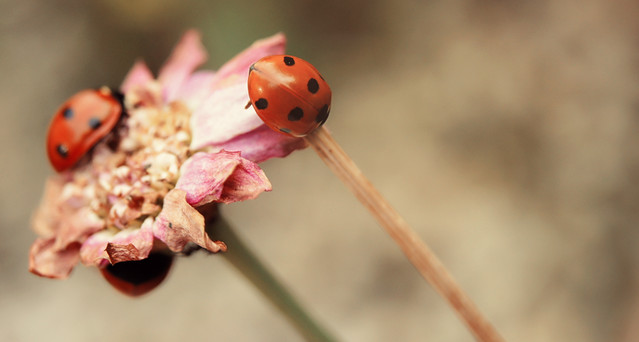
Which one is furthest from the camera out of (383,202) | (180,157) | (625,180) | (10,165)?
(10,165)

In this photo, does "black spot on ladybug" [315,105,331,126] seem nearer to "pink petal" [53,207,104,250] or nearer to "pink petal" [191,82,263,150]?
"pink petal" [191,82,263,150]

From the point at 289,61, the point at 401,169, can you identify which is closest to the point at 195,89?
the point at 289,61

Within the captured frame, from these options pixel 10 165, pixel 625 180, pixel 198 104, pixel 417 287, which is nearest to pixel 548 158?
pixel 625 180

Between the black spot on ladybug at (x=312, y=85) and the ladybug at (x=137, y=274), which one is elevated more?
the black spot on ladybug at (x=312, y=85)

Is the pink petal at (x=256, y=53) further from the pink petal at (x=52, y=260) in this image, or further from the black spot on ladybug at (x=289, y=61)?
the pink petal at (x=52, y=260)

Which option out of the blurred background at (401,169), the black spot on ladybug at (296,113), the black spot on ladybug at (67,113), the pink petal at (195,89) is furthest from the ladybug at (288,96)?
the blurred background at (401,169)

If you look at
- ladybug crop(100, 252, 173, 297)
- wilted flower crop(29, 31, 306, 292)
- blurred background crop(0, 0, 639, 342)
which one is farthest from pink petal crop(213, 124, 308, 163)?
blurred background crop(0, 0, 639, 342)

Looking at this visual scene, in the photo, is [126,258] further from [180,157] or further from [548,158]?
[548,158]
